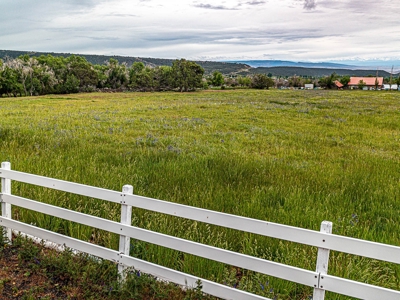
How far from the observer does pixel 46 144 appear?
1270 centimetres

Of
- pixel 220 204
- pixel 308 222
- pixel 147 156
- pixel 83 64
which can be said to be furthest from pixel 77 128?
pixel 83 64

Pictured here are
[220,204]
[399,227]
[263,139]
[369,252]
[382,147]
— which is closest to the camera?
[369,252]

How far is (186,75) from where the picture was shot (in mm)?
94625

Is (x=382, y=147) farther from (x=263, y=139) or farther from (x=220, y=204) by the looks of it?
(x=220, y=204)

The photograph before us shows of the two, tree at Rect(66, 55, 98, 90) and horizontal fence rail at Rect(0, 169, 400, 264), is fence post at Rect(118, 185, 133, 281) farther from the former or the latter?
tree at Rect(66, 55, 98, 90)

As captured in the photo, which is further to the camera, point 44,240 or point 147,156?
point 147,156

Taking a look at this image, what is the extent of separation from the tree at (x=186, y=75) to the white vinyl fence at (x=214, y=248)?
90.8 meters

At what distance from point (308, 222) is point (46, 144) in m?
10.1

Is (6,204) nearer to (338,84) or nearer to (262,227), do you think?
(262,227)

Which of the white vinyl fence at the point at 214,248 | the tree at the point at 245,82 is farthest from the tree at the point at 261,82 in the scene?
the white vinyl fence at the point at 214,248

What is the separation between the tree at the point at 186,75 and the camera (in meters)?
94.4

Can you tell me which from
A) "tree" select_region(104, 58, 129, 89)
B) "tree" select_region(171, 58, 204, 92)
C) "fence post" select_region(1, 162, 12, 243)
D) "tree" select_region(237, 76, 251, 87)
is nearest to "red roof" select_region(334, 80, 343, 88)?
"tree" select_region(237, 76, 251, 87)

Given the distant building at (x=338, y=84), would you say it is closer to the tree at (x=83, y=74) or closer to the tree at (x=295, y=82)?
the tree at (x=295, y=82)

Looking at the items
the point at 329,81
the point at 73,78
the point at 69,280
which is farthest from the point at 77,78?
the point at 69,280
